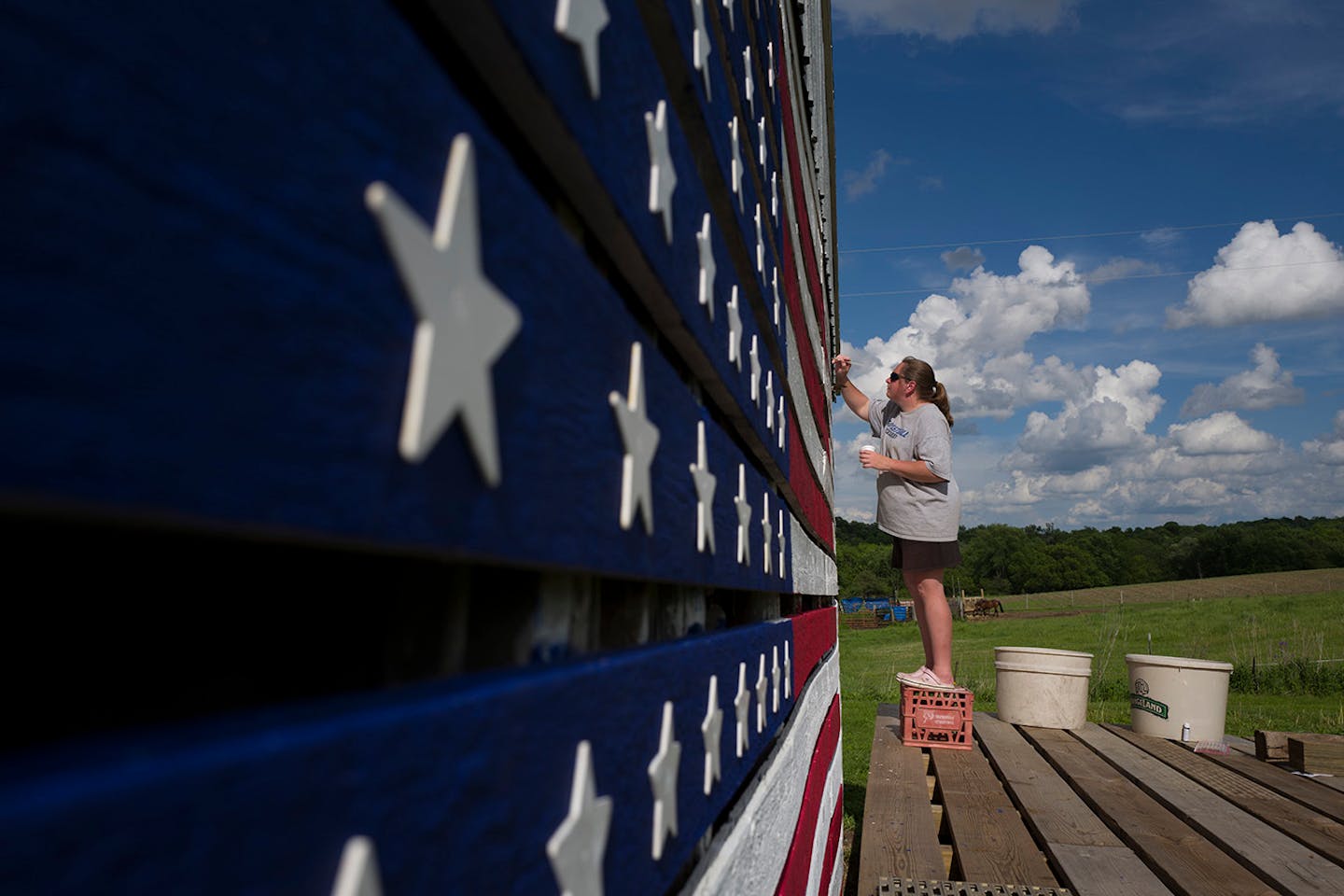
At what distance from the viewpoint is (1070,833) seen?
9.45 feet

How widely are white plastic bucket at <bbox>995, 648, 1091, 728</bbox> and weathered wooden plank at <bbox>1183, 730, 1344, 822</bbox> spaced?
0.91 metres

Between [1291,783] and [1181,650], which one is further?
[1181,650]

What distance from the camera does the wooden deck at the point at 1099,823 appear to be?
2424mm

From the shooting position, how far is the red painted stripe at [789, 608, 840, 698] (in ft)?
6.73

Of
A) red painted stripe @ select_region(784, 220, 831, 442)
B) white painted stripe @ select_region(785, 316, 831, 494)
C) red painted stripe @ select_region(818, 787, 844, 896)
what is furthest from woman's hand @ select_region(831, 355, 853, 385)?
red painted stripe @ select_region(818, 787, 844, 896)

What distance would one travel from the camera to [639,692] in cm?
62

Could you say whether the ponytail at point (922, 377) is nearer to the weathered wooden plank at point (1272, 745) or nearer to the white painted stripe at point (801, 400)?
the white painted stripe at point (801, 400)

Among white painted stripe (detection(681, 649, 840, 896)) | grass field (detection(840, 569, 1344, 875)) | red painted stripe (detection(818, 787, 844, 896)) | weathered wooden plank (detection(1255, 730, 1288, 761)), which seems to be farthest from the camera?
grass field (detection(840, 569, 1344, 875))

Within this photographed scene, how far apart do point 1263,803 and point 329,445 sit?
13.2 feet

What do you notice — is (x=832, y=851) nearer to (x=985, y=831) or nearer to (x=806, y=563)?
(x=985, y=831)

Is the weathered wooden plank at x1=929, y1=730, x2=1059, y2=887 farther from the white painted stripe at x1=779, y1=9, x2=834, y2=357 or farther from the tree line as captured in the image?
the tree line

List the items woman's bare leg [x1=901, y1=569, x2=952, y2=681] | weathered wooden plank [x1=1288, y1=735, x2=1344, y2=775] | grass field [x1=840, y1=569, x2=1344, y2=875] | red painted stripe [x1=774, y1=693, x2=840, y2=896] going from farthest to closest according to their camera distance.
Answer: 1. grass field [x1=840, y1=569, x2=1344, y2=875]
2. woman's bare leg [x1=901, y1=569, x2=952, y2=681]
3. weathered wooden plank [x1=1288, y1=735, x2=1344, y2=775]
4. red painted stripe [x1=774, y1=693, x2=840, y2=896]

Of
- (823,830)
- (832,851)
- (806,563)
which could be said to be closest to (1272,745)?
(832,851)

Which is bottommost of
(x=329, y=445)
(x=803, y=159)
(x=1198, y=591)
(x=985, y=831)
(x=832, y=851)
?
(x=832, y=851)
